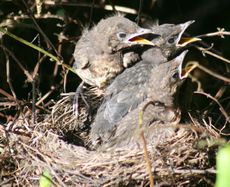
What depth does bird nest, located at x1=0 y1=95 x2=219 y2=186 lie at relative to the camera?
8.81ft

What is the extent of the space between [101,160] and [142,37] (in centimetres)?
87

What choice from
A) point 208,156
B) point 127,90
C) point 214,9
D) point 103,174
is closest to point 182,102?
point 127,90

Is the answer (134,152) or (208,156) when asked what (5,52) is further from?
(208,156)

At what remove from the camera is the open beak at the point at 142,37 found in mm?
3330

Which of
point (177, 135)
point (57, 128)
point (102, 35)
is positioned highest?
point (102, 35)

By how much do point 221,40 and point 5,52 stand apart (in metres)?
1.54

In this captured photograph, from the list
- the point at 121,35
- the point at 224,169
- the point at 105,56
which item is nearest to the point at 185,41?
the point at 121,35

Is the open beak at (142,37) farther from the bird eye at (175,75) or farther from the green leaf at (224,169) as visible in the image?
the green leaf at (224,169)

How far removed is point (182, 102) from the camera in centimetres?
329

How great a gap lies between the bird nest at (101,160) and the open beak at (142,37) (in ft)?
1.78

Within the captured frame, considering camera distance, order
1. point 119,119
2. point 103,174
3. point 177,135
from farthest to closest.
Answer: point 119,119 → point 177,135 → point 103,174

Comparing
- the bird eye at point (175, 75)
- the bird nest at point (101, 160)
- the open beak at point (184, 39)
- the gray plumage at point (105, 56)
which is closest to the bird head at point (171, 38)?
Answer: the open beak at point (184, 39)

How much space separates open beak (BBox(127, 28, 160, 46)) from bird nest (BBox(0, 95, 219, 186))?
0.54 metres

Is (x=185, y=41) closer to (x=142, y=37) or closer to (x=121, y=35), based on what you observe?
(x=142, y=37)
